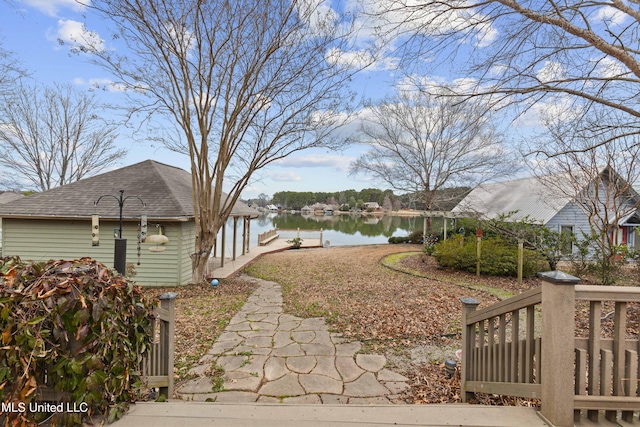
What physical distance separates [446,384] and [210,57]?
806cm

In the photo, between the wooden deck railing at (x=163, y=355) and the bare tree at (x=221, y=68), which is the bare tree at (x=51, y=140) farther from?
the wooden deck railing at (x=163, y=355)

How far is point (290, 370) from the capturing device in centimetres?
358

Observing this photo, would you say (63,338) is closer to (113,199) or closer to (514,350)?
(514,350)

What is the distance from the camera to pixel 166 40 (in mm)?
7195

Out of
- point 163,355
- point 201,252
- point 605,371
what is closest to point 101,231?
point 201,252

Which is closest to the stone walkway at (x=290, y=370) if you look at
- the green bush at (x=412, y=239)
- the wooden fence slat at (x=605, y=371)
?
the wooden fence slat at (x=605, y=371)

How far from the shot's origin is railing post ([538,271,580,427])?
190 centimetres

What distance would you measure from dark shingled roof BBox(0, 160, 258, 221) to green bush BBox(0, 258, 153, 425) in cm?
697

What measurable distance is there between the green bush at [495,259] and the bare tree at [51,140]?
17968 mm

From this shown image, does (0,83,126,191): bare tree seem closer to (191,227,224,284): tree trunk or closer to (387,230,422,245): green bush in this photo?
(191,227,224,284): tree trunk

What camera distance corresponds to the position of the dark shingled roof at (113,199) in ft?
28.9

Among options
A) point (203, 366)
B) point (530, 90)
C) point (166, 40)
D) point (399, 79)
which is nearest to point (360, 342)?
point (203, 366)

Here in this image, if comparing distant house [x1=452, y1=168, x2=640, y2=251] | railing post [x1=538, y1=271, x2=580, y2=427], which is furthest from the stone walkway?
distant house [x1=452, y1=168, x2=640, y2=251]

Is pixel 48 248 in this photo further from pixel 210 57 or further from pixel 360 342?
pixel 360 342
